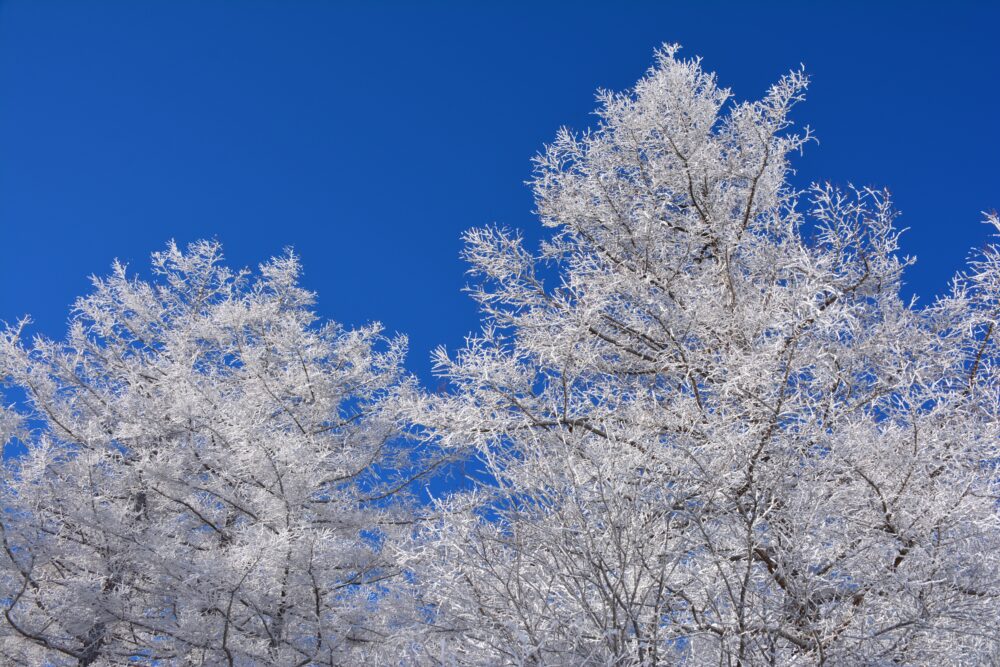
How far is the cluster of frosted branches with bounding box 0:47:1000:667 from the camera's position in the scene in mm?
3381

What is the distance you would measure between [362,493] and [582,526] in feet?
21.4

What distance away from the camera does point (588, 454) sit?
11.0 feet

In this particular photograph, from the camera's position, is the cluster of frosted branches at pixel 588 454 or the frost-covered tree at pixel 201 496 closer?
the cluster of frosted branches at pixel 588 454

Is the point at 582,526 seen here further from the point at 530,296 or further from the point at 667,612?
the point at 530,296

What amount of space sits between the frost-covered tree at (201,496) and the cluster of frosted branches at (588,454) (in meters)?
0.04

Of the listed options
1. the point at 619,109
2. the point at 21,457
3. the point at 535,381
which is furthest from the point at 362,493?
the point at 619,109

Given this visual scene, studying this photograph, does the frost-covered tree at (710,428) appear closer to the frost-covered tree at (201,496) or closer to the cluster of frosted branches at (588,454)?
the cluster of frosted branches at (588,454)

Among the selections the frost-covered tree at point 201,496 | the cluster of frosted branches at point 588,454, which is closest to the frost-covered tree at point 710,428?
the cluster of frosted branches at point 588,454

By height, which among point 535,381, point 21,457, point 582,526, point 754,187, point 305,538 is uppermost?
point 754,187

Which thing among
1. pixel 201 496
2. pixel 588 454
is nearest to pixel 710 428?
pixel 588 454

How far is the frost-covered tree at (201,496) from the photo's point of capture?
22.1 ft

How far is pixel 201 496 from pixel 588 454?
20.0ft

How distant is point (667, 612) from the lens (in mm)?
3426

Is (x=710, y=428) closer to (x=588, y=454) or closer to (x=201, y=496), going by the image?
(x=588, y=454)
